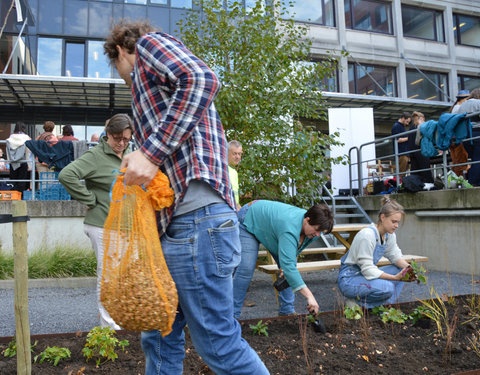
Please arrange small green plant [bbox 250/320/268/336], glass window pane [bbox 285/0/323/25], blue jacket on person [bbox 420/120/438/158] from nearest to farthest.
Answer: small green plant [bbox 250/320/268/336]
blue jacket on person [bbox 420/120/438/158]
glass window pane [bbox 285/0/323/25]

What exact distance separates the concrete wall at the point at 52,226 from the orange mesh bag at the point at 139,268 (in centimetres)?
662

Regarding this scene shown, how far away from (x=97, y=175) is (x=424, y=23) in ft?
69.8

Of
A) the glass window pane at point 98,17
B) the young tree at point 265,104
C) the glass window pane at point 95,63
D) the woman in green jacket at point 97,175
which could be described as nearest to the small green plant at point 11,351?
the woman in green jacket at point 97,175

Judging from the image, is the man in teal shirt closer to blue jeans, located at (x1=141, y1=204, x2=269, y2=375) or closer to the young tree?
blue jeans, located at (x1=141, y1=204, x2=269, y2=375)

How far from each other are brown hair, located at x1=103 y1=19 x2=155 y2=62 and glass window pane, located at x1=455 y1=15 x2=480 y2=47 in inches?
924

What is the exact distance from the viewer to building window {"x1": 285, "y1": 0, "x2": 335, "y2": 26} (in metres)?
19.1

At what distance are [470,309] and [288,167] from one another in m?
3.69

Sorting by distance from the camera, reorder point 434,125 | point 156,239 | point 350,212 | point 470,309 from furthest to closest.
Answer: point 350,212
point 434,125
point 470,309
point 156,239

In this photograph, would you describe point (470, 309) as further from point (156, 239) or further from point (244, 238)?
point (156, 239)

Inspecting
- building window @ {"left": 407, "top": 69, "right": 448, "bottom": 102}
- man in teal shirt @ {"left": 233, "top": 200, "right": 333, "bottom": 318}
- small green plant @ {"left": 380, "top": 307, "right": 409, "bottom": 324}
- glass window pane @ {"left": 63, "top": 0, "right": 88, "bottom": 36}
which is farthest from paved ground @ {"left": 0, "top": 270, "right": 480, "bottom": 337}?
building window @ {"left": 407, "top": 69, "right": 448, "bottom": 102}

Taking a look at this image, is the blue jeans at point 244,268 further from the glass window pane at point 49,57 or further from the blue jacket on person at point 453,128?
the glass window pane at point 49,57

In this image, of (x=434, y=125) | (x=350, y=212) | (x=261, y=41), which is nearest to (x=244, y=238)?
(x=261, y=41)

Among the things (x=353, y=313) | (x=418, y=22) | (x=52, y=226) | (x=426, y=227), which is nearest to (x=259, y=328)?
(x=353, y=313)

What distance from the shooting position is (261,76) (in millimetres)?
6871
